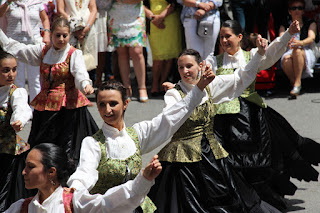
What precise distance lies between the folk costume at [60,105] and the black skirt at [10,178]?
2.02ft

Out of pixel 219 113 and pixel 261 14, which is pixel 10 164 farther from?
pixel 261 14

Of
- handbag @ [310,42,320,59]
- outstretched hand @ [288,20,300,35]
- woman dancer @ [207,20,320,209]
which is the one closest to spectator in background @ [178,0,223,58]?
handbag @ [310,42,320,59]

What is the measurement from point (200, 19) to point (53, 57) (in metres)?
3.30

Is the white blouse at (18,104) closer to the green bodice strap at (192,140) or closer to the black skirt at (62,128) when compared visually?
the black skirt at (62,128)

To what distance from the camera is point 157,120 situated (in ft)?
14.8

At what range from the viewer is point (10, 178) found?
5699 mm

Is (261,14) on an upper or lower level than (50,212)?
upper

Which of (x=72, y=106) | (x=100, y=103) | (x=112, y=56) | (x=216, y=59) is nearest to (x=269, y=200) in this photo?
(x=216, y=59)

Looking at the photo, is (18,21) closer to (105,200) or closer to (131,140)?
(131,140)

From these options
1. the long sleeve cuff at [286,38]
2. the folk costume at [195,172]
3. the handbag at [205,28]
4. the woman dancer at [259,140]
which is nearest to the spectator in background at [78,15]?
the handbag at [205,28]

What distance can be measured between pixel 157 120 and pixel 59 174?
792 millimetres

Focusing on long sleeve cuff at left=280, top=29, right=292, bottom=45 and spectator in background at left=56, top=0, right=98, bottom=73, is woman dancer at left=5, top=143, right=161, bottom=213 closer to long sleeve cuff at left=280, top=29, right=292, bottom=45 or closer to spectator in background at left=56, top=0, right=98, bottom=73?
long sleeve cuff at left=280, top=29, right=292, bottom=45

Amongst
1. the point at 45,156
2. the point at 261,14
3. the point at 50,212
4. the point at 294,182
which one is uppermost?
the point at 261,14

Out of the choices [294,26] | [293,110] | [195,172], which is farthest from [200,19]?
[195,172]
